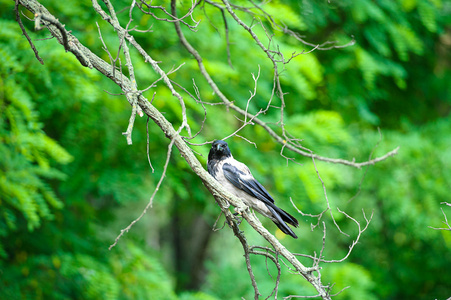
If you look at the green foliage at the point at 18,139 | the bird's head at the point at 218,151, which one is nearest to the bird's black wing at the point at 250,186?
the bird's head at the point at 218,151

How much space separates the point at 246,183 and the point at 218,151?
50 centimetres

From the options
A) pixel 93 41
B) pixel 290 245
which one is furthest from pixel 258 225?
pixel 290 245

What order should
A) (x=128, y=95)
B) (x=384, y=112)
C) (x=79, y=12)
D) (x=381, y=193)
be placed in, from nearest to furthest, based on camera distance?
(x=128, y=95) → (x=79, y=12) → (x=381, y=193) → (x=384, y=112)

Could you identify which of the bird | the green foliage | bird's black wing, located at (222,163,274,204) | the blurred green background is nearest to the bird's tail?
the bird

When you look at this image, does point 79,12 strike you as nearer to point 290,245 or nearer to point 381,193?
point 381,193

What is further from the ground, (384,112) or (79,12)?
(384,112)

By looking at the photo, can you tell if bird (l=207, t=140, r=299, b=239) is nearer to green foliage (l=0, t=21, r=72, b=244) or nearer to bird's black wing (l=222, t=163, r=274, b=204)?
bird's black wing (l=222, t=163, r=274, b=204)

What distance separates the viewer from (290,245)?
9.51 meters

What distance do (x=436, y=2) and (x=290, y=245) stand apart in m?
5.09

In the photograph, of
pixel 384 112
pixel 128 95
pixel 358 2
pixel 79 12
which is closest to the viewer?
pixel 128 95

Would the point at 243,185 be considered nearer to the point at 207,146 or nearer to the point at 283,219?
the point at 283,219

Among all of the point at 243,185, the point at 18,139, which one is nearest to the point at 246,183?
the point at 243,185

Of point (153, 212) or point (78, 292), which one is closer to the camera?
point (78, 292)

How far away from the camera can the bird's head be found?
172 inches
